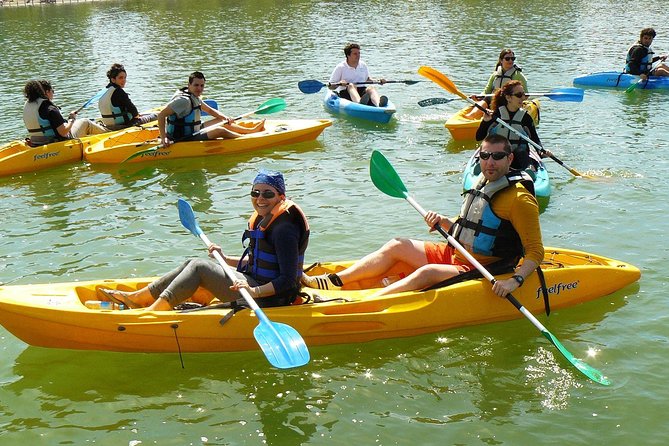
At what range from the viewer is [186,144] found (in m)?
10.6

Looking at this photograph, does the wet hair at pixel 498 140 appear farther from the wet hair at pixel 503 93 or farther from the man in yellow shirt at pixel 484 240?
the wet hair at pixel 503 93

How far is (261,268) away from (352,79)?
8183 millimetres

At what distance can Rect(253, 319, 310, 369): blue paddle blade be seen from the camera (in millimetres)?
4820

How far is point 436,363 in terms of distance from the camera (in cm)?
554

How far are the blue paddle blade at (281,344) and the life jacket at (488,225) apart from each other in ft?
5.20

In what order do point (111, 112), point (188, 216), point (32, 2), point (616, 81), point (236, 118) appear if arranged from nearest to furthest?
point (188, 216)
point (236, 118)
point (111, 112)
point (616, 81)
point (32, 2)

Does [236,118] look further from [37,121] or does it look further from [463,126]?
[463,126]

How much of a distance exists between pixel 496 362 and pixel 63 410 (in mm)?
2975

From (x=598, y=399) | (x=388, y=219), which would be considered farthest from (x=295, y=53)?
(x=598, y=399)

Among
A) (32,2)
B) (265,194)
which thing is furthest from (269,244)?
(32,2)

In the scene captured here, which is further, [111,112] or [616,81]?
[616,81]

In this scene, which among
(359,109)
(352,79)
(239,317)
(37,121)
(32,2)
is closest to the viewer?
(239,317)

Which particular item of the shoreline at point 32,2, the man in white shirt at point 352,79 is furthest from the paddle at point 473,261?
the shoreline at point 32,2

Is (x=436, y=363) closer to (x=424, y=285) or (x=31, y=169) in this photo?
(x=424, y=285)
